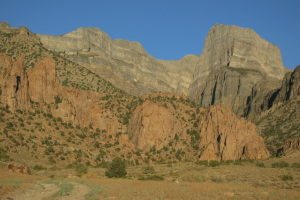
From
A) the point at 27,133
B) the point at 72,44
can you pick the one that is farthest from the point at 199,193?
the point at 72,44

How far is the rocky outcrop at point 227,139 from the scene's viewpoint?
95.8 metres

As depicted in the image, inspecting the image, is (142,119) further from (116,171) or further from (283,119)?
(283,119)

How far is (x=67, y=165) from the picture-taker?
257ft

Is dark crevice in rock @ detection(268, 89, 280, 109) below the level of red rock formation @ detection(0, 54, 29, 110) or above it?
above

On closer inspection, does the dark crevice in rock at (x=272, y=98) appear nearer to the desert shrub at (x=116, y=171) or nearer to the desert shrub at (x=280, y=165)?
the desert shrub at (x=280, y=165)

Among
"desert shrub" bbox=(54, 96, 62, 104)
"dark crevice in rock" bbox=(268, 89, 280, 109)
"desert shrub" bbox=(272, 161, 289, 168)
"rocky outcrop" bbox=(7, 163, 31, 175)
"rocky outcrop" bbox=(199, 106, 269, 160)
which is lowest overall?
"rocky outcrop" bbox=(7, 163, 31, 175)

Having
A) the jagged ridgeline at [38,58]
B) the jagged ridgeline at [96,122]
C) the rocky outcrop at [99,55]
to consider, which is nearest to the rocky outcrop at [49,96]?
the jagged ridgeline at [96,122]

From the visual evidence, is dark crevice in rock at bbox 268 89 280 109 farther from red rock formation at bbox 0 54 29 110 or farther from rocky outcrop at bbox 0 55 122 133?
red rock formation at bbox 0 54 29 110

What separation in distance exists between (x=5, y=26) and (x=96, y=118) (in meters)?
43.9

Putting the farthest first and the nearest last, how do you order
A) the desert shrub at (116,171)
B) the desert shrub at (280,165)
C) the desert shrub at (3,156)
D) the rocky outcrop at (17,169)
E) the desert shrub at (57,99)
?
the desert shrub at (57,99) → the desert shrub at (280,165) → the desert shrub at (3,156) → the desert shrub at (116,171) → the rocky outcrop at (17,169)

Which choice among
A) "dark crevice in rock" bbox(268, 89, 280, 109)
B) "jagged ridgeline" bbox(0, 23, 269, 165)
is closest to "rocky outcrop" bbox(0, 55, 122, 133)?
"jagged ridgeline" bbox(0, 23, 269, 165)

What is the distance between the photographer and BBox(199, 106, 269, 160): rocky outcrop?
95812 millimetres

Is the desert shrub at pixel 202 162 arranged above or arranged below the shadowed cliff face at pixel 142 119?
below

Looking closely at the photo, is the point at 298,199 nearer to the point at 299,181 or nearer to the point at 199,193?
the point at 199,193
